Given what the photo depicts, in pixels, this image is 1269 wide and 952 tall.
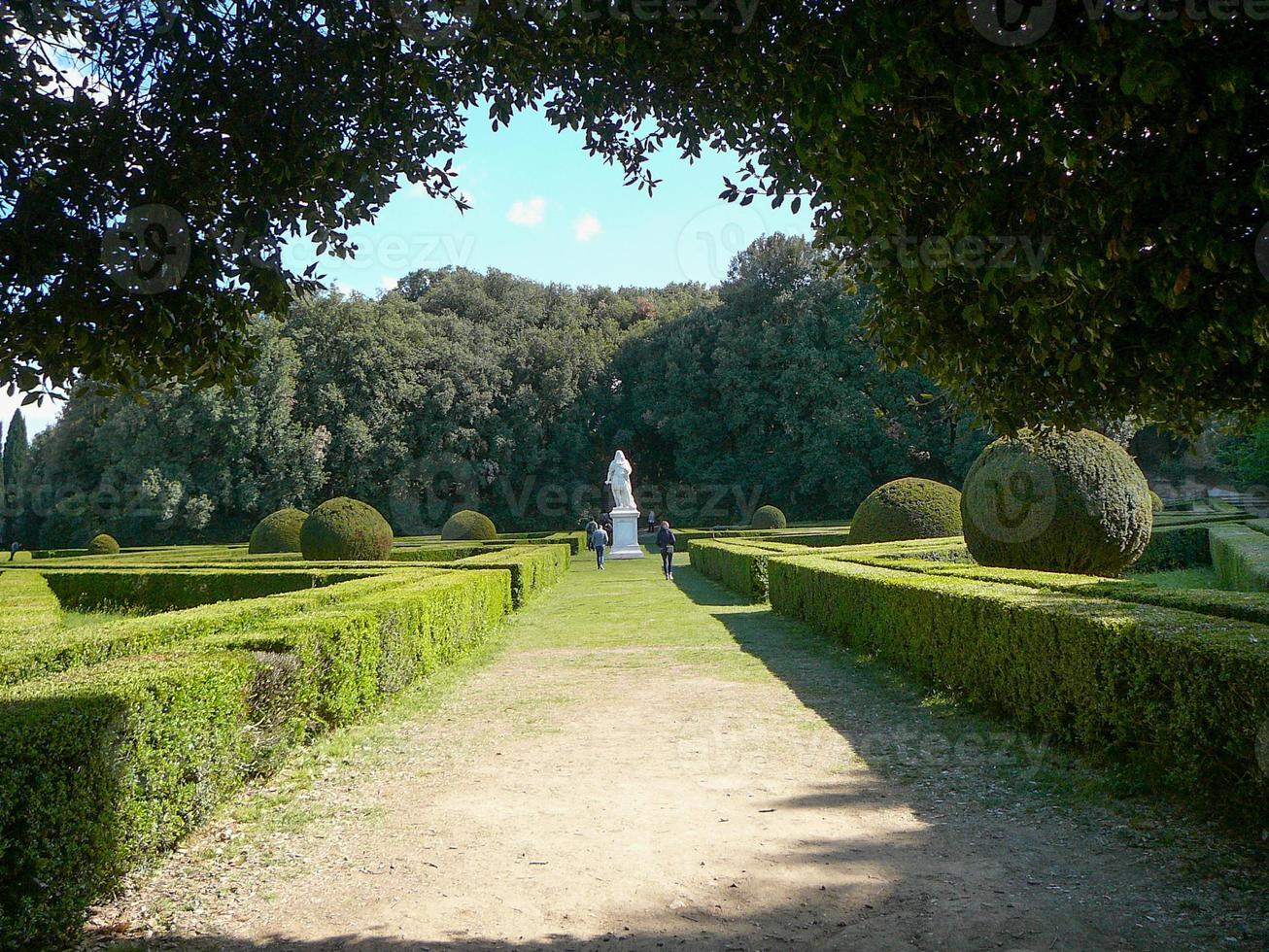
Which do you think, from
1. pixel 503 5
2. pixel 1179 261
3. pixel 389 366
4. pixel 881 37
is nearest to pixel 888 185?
pixel 881 37

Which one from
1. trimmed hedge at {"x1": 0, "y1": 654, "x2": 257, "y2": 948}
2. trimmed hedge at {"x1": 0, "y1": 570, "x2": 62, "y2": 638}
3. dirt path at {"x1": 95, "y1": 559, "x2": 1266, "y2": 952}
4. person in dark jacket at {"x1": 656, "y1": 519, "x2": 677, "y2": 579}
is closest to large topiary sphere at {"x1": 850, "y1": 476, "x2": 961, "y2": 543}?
person in dark jacket at {"x1": 656, "y1": 519, "x2": 677, "y2": 579}

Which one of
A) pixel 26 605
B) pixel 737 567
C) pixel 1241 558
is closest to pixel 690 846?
pixel 26 605

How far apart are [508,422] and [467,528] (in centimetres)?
1124

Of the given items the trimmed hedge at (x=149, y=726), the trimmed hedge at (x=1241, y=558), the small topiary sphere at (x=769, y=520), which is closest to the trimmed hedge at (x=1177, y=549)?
the trimmed hedge at (x=1241, y=558)

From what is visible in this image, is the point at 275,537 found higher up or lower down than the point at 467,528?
higher up

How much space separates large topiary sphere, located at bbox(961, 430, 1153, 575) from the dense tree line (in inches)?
1017

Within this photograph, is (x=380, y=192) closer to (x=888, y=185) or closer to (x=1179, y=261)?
(x=888, y=185)

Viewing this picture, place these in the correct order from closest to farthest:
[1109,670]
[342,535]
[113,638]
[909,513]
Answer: [1109,670]
[113,638]
[909,513]
[342,535]

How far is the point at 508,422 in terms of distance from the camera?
45.4m

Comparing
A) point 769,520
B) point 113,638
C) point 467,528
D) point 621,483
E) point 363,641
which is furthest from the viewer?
point 769,520

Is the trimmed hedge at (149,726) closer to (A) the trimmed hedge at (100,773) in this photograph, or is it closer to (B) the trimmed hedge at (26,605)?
(A) the trimmed hedge at (100,773)

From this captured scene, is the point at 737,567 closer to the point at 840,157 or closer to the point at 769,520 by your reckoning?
the point at 840,157

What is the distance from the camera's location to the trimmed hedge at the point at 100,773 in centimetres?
346

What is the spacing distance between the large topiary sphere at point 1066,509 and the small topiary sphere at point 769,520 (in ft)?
72.4
